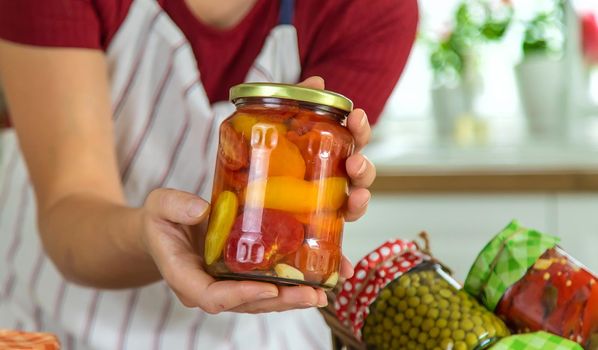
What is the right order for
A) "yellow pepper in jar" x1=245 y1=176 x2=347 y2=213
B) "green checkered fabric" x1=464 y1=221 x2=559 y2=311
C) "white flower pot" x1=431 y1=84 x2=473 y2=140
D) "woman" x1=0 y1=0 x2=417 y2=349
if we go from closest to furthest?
"yellow pepper in jar" x1=245 y1=176 x2=347 y2=213
"green checkered fabric" x1=464 y1=221 x2=559 y2=311
"woman" x1=0 y1=0 x2=417 y2=349
"white flower pot" x1=431 y1=84 x2=473 y2=140

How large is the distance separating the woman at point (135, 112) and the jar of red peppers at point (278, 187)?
29 cm

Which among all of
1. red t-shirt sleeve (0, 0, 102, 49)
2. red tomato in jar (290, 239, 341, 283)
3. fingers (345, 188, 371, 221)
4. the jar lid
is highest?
red t-shirt sleeve (0, 0, 102, 49)

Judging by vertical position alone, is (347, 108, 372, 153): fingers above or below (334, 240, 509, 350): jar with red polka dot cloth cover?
above

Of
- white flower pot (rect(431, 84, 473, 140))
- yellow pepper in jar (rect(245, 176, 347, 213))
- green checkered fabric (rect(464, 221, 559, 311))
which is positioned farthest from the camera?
white flower pot (rect(431, 84, 473, 140))

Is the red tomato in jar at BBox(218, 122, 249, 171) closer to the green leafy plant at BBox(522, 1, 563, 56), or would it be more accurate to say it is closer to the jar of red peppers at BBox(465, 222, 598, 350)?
the jar of red peppers at BBox(465, 222, 598, 350)

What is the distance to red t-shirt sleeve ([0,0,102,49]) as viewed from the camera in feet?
3.19

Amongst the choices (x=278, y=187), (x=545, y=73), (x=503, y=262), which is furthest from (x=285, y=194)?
(x=545, y=73)

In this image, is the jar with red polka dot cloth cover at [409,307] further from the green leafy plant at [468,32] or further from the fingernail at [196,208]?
the green leafy plant at [468,32]

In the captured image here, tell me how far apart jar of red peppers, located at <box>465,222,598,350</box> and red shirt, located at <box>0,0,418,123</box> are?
38 centimetres

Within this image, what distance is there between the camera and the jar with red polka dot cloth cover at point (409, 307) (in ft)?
2.37

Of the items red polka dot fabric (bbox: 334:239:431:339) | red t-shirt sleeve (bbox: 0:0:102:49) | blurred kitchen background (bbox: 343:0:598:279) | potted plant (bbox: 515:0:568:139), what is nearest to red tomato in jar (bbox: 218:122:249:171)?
red polka dot fabric (bbox: 334:239:431:339)

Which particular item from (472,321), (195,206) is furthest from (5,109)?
(472,321)

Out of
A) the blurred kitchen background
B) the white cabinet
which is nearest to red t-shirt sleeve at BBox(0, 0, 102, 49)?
the blurred kitchen background

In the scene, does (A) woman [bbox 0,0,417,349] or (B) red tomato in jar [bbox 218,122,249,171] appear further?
(A) woman [bbox 0,0,417,349]
